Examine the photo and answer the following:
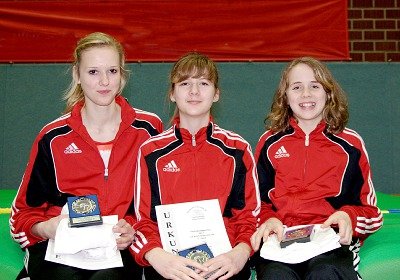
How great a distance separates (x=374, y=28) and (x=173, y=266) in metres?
4.71

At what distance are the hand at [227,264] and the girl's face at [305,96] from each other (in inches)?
34.1

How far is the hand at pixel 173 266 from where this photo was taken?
2250mm

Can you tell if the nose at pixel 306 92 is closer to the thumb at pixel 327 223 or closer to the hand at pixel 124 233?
the thumb at pixel 327 223

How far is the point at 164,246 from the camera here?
2436 mm

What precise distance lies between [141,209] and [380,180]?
3676mm

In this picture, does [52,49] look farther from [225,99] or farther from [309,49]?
[309,49]

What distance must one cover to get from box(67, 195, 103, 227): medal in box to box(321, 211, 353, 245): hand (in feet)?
3.34

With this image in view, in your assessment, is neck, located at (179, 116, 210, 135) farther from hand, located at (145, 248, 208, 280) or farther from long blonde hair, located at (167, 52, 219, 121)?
hand, located at (145, 248, 208, 280)

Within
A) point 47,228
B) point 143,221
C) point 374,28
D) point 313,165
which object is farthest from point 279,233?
point 374,28

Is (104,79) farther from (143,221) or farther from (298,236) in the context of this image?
(298,236)

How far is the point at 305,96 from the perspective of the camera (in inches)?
113

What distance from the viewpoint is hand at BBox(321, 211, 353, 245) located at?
247cm

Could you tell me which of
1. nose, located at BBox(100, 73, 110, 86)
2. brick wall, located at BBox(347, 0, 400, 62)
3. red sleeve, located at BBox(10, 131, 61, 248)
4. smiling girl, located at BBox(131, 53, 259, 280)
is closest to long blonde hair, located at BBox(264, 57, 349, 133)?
smiling girl, located at BBox(131, 53, 259, 280)

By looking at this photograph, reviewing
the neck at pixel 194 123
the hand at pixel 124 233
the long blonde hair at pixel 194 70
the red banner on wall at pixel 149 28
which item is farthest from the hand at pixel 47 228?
the red banner on wall at pixel 149 28
